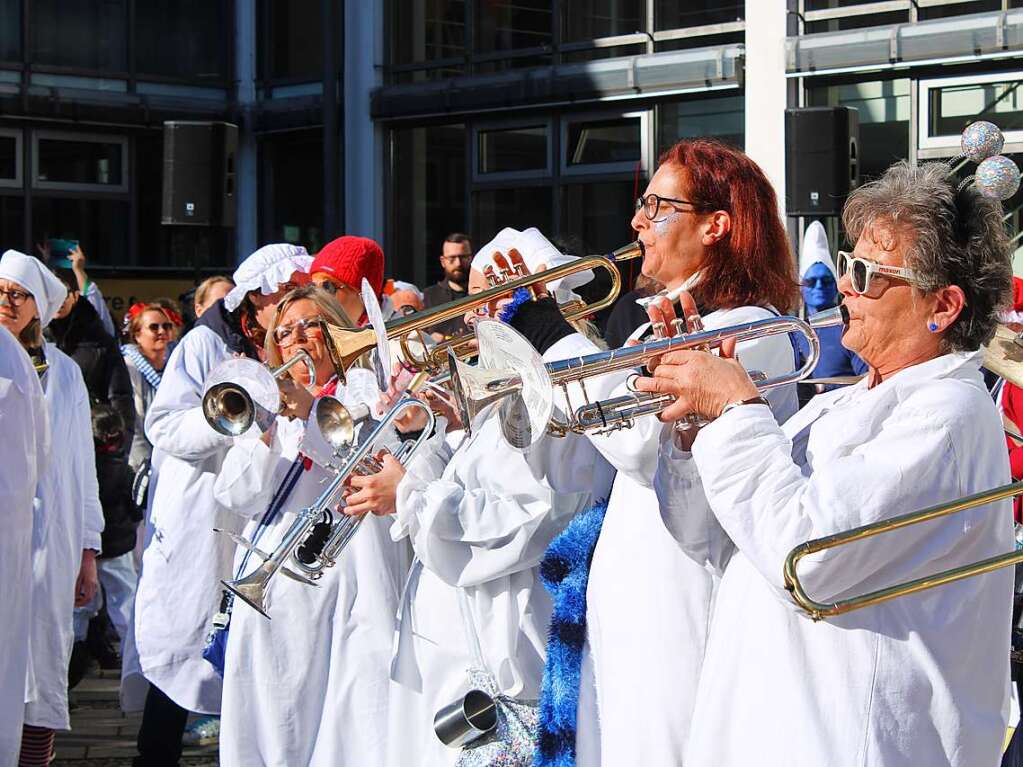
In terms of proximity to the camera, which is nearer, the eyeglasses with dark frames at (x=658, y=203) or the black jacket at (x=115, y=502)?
the eyeglasses with dark frames at (x=658, y=203)

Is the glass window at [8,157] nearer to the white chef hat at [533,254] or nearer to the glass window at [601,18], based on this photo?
the glass window at [601,18]

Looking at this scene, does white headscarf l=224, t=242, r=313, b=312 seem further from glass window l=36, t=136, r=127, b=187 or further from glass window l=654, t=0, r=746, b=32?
glass window l=36, t=136, r=127, b=187

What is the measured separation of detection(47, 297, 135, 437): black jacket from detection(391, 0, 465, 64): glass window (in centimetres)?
815

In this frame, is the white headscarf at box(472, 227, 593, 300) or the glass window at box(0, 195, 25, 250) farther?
the glass window at box(0, 195, 25, 250)

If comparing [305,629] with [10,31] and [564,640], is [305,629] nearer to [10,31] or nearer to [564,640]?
[564,640]

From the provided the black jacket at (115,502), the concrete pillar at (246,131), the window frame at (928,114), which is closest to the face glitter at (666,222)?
the black jacket at (115,502)

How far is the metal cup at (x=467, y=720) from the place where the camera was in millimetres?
3379

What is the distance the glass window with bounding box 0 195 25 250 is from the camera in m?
16.5

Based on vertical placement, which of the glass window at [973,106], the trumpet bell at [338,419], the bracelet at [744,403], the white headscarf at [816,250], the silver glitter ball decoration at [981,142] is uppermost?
the glass window at [973,106]

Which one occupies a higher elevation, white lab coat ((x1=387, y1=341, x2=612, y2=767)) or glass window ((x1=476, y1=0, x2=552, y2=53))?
glass window ((x1=476, y1=0, x2=552, y2=53))

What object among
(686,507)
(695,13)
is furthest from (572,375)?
(695,13)

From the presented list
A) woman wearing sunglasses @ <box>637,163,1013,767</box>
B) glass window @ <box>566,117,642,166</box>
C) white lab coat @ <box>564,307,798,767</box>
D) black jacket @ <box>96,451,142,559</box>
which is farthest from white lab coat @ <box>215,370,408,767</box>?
glass window @ <box>566,117,642,166</box>

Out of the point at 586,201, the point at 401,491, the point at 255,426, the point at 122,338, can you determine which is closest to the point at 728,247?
the point at 401,491

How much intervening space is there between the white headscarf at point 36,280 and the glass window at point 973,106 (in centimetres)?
768
